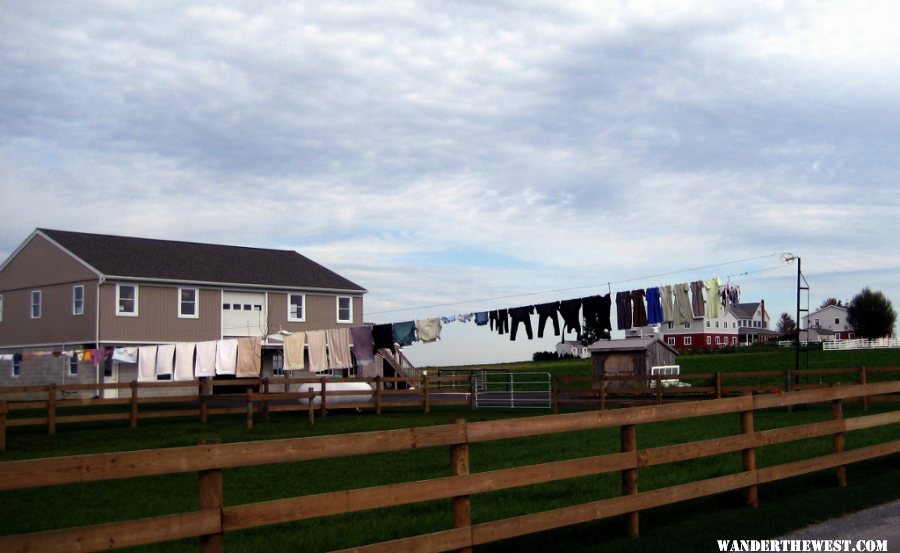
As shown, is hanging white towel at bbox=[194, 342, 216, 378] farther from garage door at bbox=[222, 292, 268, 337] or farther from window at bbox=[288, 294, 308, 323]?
window at bbox=[288, 294, 308, 323]

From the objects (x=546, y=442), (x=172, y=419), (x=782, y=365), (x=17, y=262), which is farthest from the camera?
(x=782, y=365)

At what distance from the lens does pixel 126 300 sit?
134 feet

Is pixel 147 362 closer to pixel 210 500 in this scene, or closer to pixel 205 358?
pixel 205 358

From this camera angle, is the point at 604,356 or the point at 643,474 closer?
the point at 643,474

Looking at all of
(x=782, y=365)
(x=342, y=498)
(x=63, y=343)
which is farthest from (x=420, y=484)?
(x=782, y=365)

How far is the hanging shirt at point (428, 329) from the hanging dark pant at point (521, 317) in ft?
11.5

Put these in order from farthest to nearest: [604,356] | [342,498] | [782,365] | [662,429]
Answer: [782,365] < [604,356] < [662,429] < [342,498]

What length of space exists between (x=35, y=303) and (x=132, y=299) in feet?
21.0

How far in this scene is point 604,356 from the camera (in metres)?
39.4

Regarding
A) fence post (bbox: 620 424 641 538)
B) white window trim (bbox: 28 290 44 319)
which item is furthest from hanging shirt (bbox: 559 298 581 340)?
white window trim (bbox: 28 290 44 319)

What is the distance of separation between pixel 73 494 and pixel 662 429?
35.8 ft

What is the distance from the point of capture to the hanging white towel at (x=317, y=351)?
32.1 meters

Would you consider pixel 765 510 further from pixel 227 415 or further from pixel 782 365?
pixel 782 365

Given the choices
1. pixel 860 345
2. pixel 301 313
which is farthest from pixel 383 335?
pixel 860 345
